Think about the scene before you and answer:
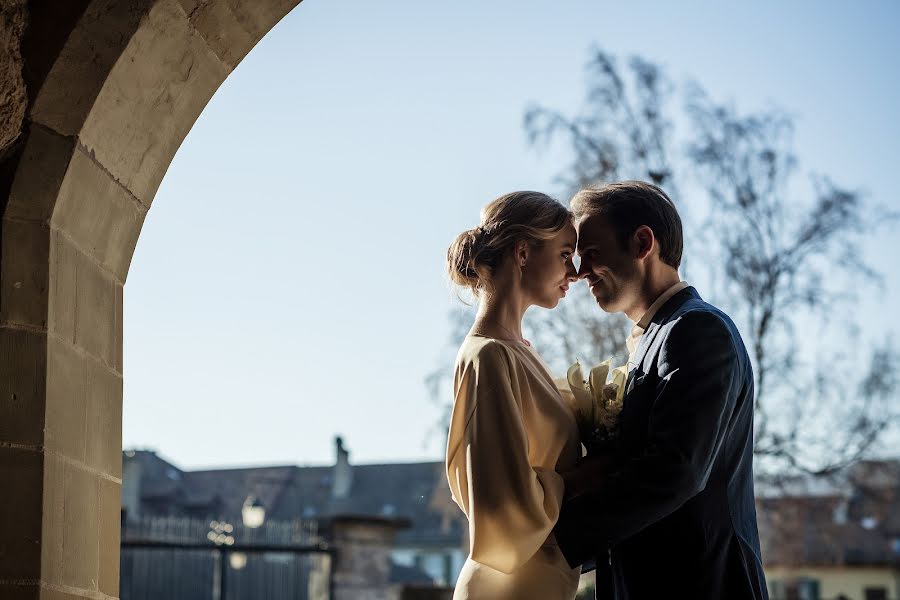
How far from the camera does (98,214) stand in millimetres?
2182

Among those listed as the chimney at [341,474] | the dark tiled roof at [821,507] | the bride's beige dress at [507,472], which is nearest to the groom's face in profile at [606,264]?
the bride's beige dress at [507,472]

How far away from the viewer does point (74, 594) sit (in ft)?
6.61

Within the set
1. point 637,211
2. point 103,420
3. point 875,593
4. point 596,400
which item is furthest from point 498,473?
point 875,593

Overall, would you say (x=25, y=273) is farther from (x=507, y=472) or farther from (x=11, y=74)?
(x=507, y=472)

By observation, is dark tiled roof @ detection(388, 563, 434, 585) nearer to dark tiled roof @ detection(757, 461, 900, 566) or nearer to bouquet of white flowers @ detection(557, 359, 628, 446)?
dark tiled roof @ detection(757, 461, 900, 566)

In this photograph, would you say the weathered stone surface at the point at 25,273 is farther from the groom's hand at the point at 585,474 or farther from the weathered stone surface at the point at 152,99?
the groom's hand at the point at 585,474

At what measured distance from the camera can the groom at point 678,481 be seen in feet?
7.00

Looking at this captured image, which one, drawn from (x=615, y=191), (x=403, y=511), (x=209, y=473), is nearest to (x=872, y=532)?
(x=403, y=511)

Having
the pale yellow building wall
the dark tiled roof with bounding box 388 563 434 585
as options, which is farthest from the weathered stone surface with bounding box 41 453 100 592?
the pale yellow building wall

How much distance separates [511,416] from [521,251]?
0.37 meters

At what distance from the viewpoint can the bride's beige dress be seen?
2193mm

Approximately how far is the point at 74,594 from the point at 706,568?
43.4 inches

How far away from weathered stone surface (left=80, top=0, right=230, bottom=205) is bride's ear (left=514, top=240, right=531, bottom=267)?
2.22 ft

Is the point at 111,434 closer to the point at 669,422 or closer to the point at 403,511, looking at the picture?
the point at 669,422
